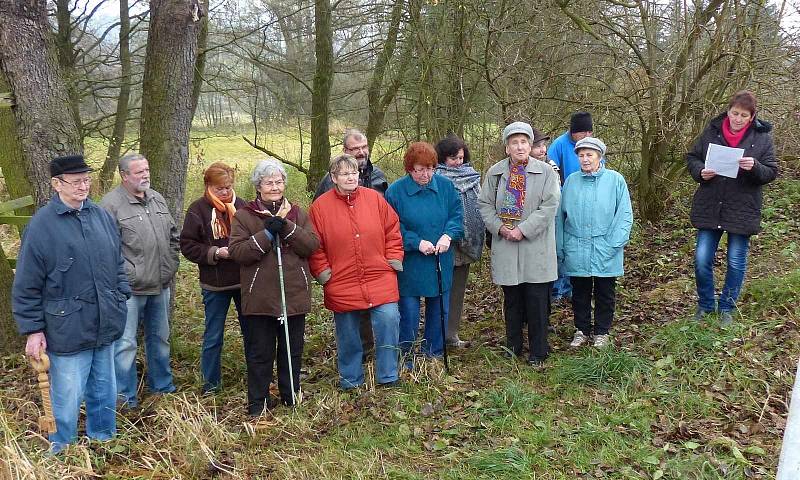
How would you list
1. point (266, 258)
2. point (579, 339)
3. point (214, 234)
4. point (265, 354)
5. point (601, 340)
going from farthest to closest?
point (579, 339)
point (601, 340)
point (214, 234)
point (265, 354)
point (266, 258)

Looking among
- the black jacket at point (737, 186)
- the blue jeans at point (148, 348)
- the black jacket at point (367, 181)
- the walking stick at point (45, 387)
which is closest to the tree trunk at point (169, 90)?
the blue jeans at point (148, 348)

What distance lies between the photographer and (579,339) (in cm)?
556

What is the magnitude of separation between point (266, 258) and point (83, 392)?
1.44 metres

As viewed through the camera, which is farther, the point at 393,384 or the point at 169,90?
the point at 169,90

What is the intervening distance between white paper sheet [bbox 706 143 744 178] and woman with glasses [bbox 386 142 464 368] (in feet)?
6.78

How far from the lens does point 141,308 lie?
4910mm

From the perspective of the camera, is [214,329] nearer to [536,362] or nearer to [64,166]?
[64,166]

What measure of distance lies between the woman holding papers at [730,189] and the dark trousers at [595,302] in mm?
795

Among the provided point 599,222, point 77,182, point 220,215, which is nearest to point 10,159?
point 220,215

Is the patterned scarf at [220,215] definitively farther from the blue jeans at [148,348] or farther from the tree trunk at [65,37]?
the tree trunk at [65,37]

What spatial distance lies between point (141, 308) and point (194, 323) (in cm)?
205

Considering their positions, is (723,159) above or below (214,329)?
above

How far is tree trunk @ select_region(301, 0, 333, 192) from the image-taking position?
1159 centimetres

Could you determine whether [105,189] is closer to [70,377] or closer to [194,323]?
[194,323]
